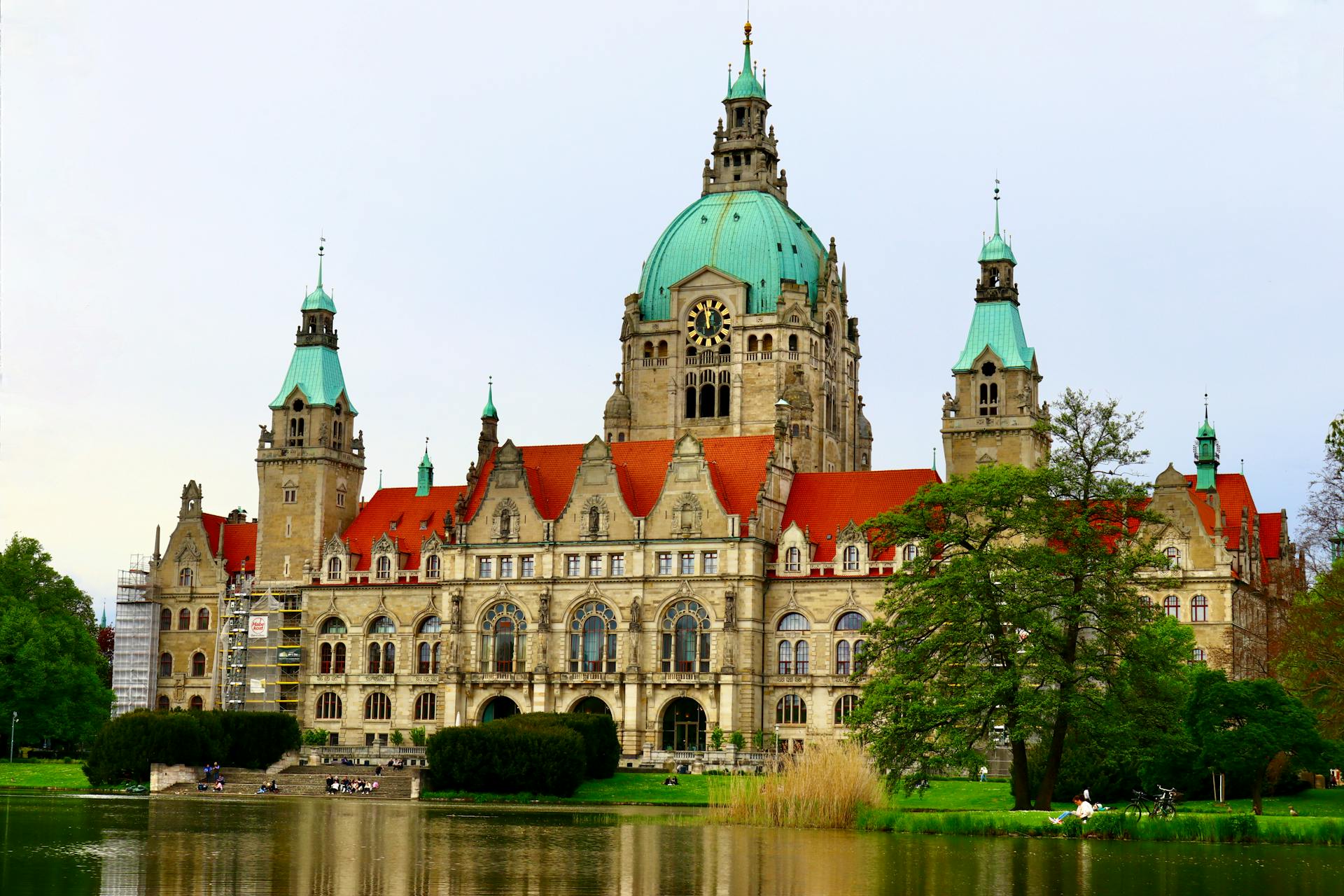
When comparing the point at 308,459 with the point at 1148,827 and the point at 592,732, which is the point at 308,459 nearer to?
the point at 592,732

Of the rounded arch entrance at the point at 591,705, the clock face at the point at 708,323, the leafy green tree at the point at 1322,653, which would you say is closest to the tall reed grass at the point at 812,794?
the leafy green tree at the point at 1322,653

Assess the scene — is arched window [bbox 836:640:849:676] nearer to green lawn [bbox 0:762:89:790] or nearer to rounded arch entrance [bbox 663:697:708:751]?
rounded arch entrance [bbox 663:697:708:751]

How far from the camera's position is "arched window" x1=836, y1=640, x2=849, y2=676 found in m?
112

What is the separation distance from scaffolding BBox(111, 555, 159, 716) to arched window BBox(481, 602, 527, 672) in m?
25.8

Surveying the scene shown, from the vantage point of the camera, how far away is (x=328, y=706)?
124 meters

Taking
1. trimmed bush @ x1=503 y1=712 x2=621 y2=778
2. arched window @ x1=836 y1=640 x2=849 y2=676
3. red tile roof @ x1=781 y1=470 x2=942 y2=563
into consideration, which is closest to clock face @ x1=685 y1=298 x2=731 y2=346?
red tile roof @ x1=781 y1=470 x2=942 y2=563

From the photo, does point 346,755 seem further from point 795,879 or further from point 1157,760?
point 795,879

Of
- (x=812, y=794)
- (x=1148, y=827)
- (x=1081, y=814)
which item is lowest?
(x=1148, y=827)

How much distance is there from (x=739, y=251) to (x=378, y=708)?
130 feet

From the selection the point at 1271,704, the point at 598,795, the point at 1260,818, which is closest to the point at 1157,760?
the point at 1271,704

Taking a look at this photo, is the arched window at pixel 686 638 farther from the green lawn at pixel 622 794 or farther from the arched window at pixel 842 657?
the green lawn at pixel 622 794

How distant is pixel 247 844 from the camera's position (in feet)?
169

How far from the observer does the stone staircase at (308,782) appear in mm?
89188

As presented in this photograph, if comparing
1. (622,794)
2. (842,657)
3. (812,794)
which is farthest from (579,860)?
(842,657)
